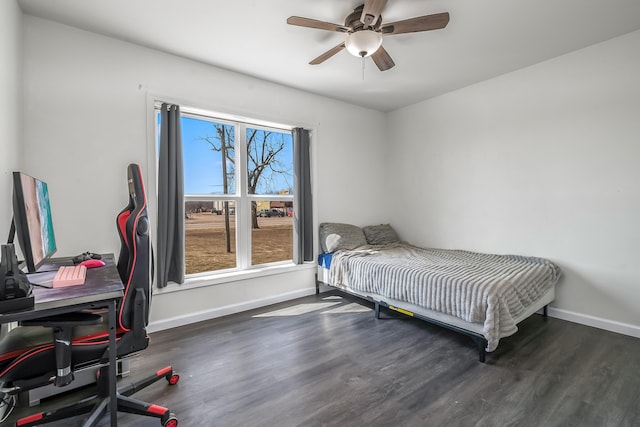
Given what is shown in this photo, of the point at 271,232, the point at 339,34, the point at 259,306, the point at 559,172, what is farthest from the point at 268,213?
the point at 559,172

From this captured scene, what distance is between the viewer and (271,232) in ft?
12.3

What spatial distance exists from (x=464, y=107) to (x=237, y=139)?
2844 mm

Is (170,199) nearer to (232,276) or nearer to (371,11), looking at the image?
(232,276)

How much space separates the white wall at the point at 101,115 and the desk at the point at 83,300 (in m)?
1.05

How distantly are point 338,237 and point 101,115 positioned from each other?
2711mm

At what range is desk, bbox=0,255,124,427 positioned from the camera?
1144 millimetres

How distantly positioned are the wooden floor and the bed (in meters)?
0.25

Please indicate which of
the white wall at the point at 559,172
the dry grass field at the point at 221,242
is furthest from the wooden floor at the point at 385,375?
the dry grass field at the point at 221,242

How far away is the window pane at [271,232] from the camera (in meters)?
3.56

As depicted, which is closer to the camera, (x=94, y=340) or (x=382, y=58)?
(x=94, y=340)

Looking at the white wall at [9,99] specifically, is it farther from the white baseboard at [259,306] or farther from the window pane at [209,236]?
the white baseboard at [259,306]

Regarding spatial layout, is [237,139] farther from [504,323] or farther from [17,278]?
[504,323]

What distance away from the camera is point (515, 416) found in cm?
164

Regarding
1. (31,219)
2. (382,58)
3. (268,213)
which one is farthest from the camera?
(268,213)
